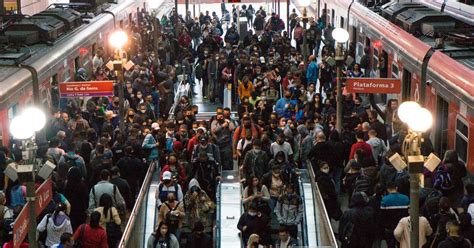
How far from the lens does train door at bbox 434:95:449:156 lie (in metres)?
15.9

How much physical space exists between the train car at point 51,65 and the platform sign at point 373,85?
6.15m

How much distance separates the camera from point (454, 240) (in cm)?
1074

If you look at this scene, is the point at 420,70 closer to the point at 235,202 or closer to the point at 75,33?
the point at 235,202

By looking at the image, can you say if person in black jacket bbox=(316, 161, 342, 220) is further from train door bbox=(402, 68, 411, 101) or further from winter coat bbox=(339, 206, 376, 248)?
train door bbox=(402, 68, 411, 101)

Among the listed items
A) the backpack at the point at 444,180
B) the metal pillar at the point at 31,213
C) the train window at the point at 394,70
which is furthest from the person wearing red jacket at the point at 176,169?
the train window at the point at 394,70

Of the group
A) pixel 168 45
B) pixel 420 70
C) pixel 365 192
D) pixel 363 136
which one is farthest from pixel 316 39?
pixel 365 192

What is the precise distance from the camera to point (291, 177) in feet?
48.7

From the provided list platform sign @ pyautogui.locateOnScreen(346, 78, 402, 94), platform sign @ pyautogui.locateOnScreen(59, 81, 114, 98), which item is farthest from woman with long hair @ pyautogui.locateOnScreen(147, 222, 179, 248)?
platform sign @ pyautogui.locateOnScreen(59, 81, 114, 98)

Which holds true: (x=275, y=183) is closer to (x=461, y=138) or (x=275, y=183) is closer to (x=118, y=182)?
(x=118, y=182)

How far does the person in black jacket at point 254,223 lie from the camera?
1322 cm

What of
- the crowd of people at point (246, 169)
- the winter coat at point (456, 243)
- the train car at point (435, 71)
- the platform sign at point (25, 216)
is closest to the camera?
the platform sign at point (25, 216)

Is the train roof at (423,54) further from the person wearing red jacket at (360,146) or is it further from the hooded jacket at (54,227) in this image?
the hooded jacket at (54,227)

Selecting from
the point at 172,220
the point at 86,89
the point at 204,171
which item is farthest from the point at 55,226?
the point at 86,89

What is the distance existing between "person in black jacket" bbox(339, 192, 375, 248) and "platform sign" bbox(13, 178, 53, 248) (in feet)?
13.2
